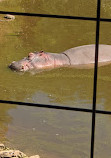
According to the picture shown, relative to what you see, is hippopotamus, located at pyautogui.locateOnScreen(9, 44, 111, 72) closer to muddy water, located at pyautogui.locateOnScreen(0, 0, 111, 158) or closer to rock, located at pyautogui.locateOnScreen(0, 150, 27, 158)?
muddy water, located at pyautogui.locateOnScreen(0, 0, 111, 158)

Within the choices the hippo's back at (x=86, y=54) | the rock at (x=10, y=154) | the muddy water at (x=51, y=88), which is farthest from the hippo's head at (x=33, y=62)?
the rock at (x=10, y=154)

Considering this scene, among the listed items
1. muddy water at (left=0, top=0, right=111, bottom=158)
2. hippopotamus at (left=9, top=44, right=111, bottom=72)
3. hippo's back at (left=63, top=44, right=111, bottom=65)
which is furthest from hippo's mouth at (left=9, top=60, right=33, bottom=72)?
hippo's back at (left=63, top=44, right=111, bottom=65)

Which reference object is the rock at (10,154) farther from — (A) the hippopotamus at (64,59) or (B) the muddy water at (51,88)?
(A) the hippopotamus at (64,59)

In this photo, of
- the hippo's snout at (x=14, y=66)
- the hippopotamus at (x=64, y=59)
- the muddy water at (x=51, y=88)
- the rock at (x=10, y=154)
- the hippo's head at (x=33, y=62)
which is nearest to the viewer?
the rock at (x=10, y=154)

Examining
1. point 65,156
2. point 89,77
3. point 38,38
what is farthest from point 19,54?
point 65,156

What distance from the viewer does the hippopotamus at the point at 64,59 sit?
11.4m

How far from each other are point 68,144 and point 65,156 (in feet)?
1.27

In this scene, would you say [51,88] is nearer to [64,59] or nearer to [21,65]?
[21,65]

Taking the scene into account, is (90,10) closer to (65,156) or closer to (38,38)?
(38,38)

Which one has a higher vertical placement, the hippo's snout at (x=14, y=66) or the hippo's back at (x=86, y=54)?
the hippo's back at (x=86, y=54)

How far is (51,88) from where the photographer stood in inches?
379

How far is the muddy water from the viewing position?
6980 mm

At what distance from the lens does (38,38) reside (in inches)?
508

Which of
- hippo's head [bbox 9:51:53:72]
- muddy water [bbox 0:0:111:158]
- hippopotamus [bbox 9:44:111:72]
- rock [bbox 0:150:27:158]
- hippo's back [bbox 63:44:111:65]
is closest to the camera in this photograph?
rock [bbox 0:150:27:158]
